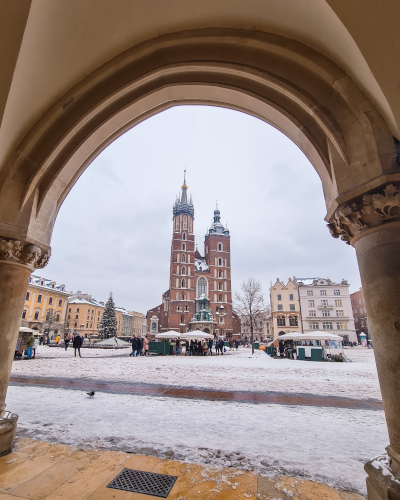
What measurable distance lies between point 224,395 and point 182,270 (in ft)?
195

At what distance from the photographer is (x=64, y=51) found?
324cm

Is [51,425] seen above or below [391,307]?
below

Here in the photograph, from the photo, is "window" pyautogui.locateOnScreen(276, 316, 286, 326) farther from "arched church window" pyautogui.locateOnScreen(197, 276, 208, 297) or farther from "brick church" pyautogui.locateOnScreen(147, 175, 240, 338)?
"arched church window" pyautogui.locateOnScreen(197, 276, 208, 297)

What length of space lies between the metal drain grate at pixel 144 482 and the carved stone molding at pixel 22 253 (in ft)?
8.58

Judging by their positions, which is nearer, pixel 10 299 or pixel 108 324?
pixel 10 299

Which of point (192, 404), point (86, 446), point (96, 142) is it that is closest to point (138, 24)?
point (96, 142)

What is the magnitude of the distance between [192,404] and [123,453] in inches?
99.8

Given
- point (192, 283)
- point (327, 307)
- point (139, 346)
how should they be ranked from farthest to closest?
1. point (192, 283)
2. point (327, 307)
3. point (139, 346)

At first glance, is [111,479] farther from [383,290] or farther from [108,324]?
[108,324]

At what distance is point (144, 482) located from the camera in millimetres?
2412

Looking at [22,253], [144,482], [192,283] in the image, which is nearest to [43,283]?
[192,283]

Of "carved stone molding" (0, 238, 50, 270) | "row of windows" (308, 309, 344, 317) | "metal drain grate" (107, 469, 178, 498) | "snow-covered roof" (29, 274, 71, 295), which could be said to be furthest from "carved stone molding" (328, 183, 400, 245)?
"snow-covered roof" (29, 274, 71, 295)

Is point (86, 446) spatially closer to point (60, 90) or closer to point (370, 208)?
point (370, 208)

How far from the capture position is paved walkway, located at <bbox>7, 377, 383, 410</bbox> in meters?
5.70
